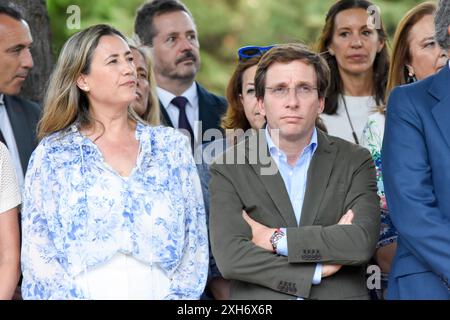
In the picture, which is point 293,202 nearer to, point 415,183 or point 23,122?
point 415,183

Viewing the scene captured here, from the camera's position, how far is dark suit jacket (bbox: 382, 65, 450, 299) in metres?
4.52

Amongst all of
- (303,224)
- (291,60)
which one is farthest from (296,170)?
(291,60)

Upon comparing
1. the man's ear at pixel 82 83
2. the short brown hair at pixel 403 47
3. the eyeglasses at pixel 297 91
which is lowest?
the eyeglasses at pixel 297 91

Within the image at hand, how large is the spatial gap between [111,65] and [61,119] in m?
0.38

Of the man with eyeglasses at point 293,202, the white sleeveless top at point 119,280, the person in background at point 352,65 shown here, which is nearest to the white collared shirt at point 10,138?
the white sleeveless top at point 119,280

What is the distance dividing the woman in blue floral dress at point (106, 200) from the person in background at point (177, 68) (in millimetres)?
1687

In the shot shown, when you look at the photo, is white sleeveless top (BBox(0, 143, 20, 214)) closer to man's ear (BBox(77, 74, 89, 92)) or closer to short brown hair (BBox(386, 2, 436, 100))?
man's ear (BBox(77, 74, 89, 92))

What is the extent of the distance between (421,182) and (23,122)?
2819 mm

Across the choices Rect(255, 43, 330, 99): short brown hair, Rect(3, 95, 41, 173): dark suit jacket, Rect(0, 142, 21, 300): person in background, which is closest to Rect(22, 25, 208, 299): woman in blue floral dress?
Rect(0, 142, 21, 300): person in background

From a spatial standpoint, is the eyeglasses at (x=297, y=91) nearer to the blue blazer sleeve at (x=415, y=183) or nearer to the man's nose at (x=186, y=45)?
the blue blazer sleeve at (x=415, y=183)

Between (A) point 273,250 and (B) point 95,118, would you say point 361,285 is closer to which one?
(A) point 273,250

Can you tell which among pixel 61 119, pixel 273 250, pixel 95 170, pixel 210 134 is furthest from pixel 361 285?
pixel 210 134

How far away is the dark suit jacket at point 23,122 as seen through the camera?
6246 mm

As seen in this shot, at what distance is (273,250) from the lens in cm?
485
